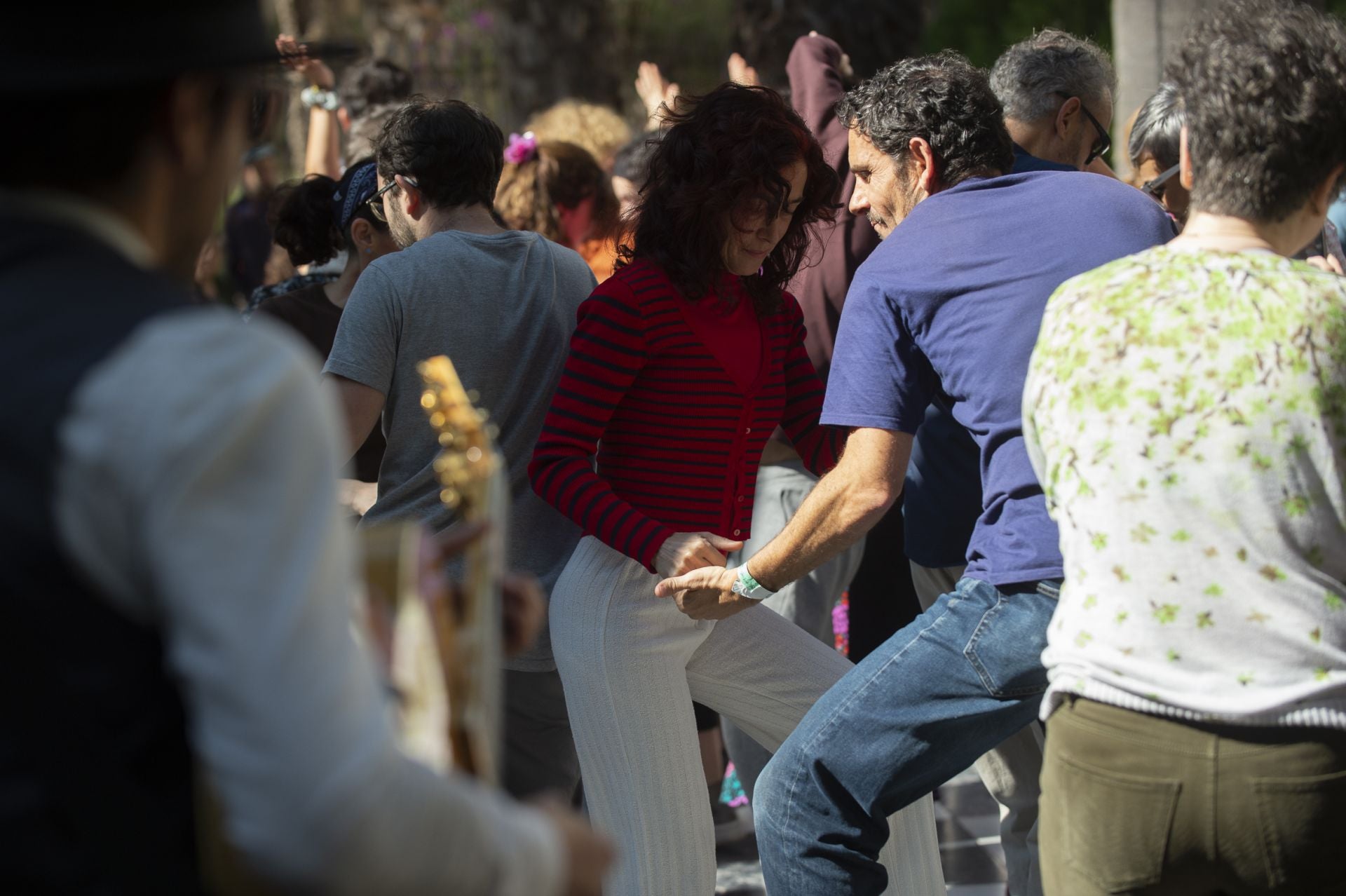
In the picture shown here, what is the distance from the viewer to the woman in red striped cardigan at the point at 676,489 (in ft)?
8.87

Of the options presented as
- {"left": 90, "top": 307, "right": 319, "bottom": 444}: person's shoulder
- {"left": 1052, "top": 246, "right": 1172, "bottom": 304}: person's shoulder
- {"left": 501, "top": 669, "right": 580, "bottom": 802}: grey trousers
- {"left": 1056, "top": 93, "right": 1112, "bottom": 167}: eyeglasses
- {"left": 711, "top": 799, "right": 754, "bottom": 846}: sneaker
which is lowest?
{"left": 711, "top": 799, "right": 754, "bottom": 846}: sneaker

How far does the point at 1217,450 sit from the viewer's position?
5.45 feet

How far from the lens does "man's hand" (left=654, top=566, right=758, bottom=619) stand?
2.64 m

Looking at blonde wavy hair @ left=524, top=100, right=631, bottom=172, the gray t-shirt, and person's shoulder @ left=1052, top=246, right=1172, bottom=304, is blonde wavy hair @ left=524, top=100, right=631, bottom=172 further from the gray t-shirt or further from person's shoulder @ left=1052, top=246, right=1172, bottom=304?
person's shoulder @ left=1052, top=246, right=1172, bottom=304

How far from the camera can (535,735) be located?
301 cm

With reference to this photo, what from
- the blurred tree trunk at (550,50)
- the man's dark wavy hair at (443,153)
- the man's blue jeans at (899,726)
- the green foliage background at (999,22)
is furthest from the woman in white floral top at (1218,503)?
the blurred tree trunk at (550,50)

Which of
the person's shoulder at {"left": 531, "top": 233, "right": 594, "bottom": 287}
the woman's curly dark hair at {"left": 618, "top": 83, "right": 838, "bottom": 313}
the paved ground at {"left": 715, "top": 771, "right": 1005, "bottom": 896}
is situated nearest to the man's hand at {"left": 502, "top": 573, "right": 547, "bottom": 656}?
the woman's curly dark hair at {"left": 618, "top": 83, "right": 838, "bottom": 313}

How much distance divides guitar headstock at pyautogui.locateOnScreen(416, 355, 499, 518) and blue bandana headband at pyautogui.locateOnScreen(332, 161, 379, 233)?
7.08 feet

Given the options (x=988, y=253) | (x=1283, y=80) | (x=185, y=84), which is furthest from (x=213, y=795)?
(x=988, y=253)

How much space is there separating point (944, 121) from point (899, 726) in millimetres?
1175

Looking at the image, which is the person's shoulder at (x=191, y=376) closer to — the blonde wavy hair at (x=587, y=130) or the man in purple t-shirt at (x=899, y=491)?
the man in purple t-shirt at (x=899, y=491)

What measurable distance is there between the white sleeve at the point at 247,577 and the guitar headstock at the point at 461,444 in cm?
27

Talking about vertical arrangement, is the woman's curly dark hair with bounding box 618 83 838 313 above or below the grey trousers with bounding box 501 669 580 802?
above

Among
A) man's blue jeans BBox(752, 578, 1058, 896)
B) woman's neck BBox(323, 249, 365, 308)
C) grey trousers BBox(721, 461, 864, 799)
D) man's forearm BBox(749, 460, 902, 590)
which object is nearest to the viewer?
man's blue jeans BBox(752, 578, 1058, 896)
